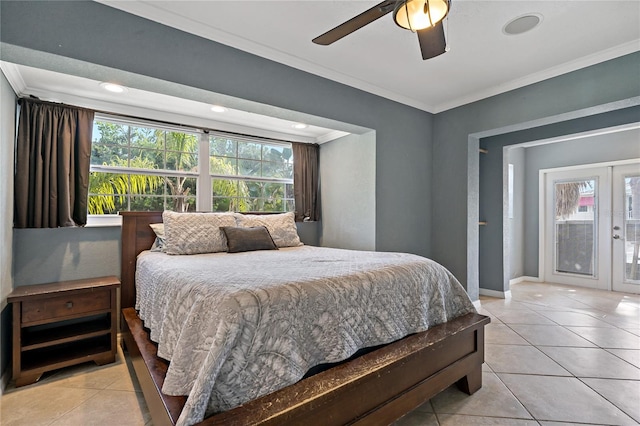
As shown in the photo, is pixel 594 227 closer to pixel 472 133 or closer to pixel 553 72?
pixel 472 133

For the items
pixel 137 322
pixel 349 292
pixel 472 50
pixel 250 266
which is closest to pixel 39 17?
pixel 250 266

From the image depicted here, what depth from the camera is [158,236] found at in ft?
9.98

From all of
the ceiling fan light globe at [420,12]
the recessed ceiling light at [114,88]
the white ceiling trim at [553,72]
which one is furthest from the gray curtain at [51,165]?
the white ceiling trim at [553,72]

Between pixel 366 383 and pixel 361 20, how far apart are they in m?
1.83

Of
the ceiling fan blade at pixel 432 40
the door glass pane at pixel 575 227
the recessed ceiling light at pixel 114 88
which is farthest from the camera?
the door glass pane at pixel 575 227

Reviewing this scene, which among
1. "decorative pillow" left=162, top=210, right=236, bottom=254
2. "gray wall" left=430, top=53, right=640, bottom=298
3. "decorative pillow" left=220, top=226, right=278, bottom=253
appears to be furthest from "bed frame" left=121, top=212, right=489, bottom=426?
"gray wall" left=430, top=53, right=640, bottom=298

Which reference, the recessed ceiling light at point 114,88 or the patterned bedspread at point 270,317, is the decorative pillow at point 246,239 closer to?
the patterned bedspread at point 270,317

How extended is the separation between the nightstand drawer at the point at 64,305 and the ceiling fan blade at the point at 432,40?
2970mm

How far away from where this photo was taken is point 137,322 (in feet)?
7.84

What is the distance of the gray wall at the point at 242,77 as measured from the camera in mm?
1846

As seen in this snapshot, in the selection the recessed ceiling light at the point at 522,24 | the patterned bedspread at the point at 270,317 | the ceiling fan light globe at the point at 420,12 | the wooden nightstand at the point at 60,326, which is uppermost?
the recessed ceiling light at the point at 522,24

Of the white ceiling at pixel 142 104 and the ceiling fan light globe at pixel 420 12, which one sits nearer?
the ceiling fan light globe at pixel 420 12

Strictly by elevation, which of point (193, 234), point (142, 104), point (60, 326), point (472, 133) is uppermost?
point (142, 104)

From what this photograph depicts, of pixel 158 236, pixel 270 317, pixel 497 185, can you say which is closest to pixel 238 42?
pixel 158 236
